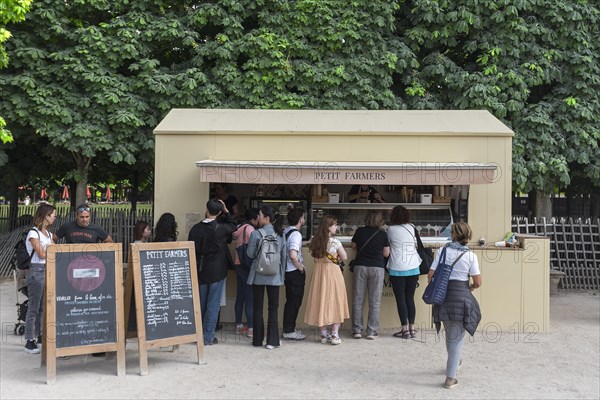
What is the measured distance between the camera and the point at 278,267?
22.9 feet

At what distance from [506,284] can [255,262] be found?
147 inches

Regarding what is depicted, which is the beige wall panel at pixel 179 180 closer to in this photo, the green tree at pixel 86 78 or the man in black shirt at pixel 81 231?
the man in black shirt at pixel 81 231

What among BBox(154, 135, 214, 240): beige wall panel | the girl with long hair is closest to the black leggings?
BBox(154, 135, 214, 240): beige wall panel

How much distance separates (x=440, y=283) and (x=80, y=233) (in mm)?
4163

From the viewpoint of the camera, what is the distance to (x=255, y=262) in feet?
23.1

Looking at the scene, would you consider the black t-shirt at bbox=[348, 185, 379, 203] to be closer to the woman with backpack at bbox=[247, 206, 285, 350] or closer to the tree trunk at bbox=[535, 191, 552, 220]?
the woman with backpack at bbox=[247, 206, 285, 350]

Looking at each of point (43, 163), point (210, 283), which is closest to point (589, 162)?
point (210, 283)

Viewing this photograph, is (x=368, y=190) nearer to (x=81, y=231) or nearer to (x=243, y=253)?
(x=243, y=253)

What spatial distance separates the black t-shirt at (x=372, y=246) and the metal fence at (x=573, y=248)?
22.4 ft

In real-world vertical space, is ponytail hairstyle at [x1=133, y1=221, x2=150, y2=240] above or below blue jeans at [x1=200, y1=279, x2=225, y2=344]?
above

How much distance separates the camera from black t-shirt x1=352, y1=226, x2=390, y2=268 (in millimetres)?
7492

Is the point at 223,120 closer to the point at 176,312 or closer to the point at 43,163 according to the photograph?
the point at 176,312

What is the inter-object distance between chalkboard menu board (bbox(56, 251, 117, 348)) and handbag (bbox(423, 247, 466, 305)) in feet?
10.9

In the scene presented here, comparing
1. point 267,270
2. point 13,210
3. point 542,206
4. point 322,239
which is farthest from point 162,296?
point 13,210
